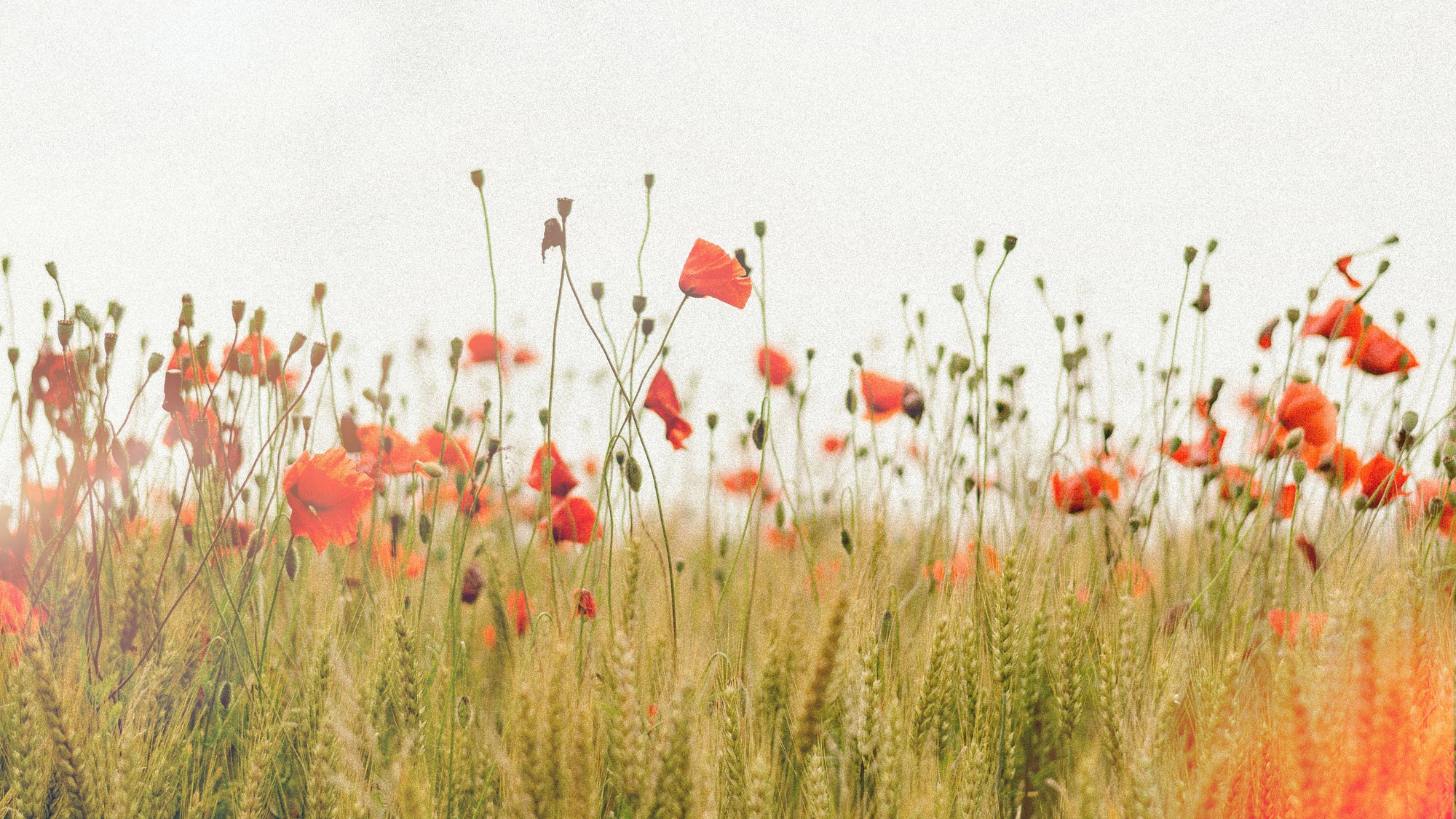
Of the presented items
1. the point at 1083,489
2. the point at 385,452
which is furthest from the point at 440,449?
the point at 1083,489

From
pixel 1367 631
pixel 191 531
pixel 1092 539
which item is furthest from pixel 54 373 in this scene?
pixel 1367 631

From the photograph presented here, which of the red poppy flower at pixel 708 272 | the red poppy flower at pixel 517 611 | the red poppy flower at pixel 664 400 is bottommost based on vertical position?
the red poppy flower at pixel 517 611

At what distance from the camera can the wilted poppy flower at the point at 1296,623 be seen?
1475 mm

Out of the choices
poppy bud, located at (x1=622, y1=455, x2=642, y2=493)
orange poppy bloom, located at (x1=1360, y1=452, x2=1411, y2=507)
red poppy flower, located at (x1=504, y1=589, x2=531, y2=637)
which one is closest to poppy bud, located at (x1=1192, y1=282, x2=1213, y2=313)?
orange poppy bloom, located at (x1=1360, y1=452, x2=1411, y2=507)

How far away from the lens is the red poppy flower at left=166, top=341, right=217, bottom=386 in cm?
183

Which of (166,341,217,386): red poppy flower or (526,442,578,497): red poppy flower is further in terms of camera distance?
(526,442,578,497): red poppy flower

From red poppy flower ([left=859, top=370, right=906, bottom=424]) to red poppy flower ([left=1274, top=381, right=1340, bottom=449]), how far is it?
0.92 meters

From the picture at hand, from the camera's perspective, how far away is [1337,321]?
2178 millimetres

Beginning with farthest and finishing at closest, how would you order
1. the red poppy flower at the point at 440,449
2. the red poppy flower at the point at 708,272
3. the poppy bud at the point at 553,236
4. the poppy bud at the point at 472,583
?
1. the red poppy flower at the point at 440,449
2. the poppy bud at the point at 472,583
3. the red poppy flower at the point at 708,272
4. the poppy bud at the point at 553,236

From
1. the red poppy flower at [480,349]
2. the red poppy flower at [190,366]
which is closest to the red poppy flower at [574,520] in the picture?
the red poppy flower at [190,366]

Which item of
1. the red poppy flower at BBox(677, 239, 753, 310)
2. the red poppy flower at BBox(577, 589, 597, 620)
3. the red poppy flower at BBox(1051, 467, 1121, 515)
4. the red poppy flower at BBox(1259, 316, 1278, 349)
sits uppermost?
the red poppy flower at BBox(677, 239, 753, 310)

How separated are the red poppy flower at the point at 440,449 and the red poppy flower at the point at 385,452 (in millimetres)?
21

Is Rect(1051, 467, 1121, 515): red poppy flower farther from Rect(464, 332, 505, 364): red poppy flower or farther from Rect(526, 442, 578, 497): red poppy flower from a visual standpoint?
Rect(464, 332, 505, 364): red poppy flower

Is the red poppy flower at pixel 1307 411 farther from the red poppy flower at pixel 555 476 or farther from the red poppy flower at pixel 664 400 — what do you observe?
the red poppy flower at pixel 555 476
